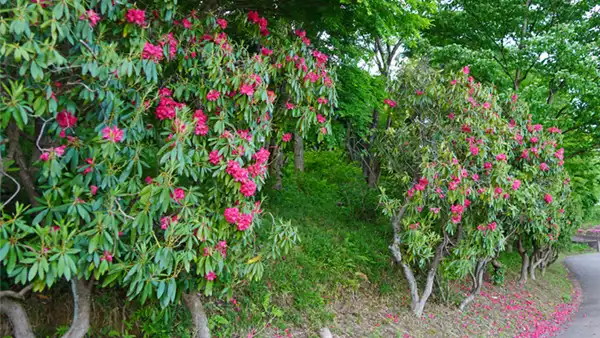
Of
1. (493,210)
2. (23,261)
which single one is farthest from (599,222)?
(23,261)

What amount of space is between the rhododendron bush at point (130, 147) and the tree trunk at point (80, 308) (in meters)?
0.01

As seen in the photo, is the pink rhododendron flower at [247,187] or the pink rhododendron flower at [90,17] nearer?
the pink rhododendron flower at [90,17]

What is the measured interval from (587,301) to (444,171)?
8.65 m

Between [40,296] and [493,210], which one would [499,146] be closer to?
[493,210]

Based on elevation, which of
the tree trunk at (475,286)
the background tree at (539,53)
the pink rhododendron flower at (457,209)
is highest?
the background tree at (539,53)

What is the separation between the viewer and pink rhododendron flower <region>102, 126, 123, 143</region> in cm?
307

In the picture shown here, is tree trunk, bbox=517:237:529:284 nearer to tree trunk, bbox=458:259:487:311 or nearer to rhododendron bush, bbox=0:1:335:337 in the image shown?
tree trunk, bbox=458:259:487:311

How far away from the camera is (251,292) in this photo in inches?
217

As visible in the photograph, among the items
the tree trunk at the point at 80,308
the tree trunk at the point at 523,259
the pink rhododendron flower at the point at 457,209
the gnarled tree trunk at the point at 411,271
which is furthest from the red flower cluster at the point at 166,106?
the tree trunk at the point at 523,259

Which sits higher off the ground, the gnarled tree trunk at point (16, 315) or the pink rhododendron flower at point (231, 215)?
the pink rhododendron flower at point (231, 215)

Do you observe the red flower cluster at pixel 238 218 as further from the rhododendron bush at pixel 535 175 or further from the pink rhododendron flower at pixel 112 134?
the rhododendron bush at pixel 535 175

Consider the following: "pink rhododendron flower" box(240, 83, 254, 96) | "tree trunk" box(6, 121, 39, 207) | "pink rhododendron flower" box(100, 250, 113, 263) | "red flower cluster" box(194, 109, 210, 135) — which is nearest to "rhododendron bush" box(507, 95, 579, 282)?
"pink rhododendron flower" box(240, 83, 254, 96)

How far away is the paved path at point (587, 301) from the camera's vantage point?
27.0 feet

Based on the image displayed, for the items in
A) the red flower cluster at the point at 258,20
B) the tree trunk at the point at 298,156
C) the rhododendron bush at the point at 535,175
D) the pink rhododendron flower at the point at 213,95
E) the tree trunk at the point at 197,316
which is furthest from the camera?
the tree trunk at the point at 298,156
